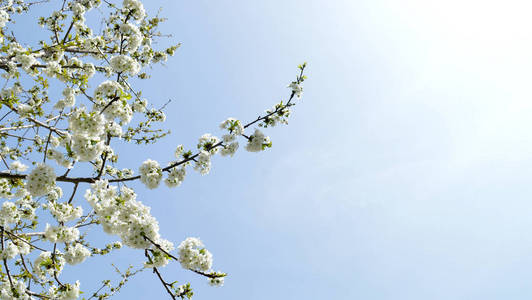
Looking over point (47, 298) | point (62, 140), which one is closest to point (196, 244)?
point (62, 140)

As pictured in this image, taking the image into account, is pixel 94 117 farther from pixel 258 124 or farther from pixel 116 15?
pixel 116 15

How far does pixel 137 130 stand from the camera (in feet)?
30.7

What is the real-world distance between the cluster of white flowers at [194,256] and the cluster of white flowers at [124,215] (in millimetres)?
460

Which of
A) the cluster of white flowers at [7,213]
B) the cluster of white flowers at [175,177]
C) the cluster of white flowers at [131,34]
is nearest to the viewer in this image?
the cluster of white flowers at [175,177]

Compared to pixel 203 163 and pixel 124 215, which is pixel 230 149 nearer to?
pixel 203 163

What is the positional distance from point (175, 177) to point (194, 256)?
6.29 feet

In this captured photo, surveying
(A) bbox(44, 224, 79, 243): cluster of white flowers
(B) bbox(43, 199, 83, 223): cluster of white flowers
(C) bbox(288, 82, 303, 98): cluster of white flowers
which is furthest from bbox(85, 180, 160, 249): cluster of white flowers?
(C) bbox(288, 82, 303, 98): cluster of white flowers

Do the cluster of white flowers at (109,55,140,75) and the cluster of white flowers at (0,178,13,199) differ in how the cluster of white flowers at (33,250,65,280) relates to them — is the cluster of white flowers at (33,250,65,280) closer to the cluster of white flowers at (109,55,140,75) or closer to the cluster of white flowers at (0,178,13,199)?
the cluster of white flowers at (0,178,13,199)

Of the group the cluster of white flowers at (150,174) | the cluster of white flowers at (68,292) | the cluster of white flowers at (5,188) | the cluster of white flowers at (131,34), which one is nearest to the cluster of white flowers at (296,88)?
the cluster of white flowers at (150,174)

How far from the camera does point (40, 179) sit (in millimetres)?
4879

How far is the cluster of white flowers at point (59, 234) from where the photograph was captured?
5.99 m

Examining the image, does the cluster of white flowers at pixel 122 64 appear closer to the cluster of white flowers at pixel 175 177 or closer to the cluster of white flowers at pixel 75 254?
the cluster of white flowers at pixel 175 177

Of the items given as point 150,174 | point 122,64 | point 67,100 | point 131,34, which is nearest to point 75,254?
point 150,174

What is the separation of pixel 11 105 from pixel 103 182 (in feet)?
8.43
